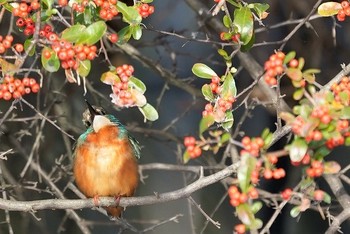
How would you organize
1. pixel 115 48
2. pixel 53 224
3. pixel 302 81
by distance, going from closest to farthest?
pixel 302 81, pixel 115 48, pixel 53 224

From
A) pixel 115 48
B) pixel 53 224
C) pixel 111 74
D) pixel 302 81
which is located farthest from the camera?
pixel 53 224

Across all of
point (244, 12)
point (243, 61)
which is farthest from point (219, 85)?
point (243, 61)

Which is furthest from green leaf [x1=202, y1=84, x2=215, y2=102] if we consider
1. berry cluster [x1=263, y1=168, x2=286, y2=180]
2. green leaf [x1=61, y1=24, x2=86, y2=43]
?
berry cluster [x1=263, y1=168, x2=286, y2=180]

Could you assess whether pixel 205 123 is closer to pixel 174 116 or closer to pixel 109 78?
pixel 109 78

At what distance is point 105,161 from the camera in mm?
3299

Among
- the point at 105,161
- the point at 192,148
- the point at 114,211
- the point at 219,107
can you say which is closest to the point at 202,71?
the point at 219,107

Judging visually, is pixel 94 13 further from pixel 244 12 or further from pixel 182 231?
pixel 182 231

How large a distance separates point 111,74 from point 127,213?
325 cm

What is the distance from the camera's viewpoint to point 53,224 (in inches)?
201

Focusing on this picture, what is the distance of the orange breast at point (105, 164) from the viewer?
10.8 ft

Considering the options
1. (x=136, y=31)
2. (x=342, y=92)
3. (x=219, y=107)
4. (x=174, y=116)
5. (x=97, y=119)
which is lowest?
(x=174, y=116)

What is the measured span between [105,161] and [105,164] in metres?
0.01

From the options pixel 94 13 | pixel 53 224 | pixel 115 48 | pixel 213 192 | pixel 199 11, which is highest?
pixel 94 13

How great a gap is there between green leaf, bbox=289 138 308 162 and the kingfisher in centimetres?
171
